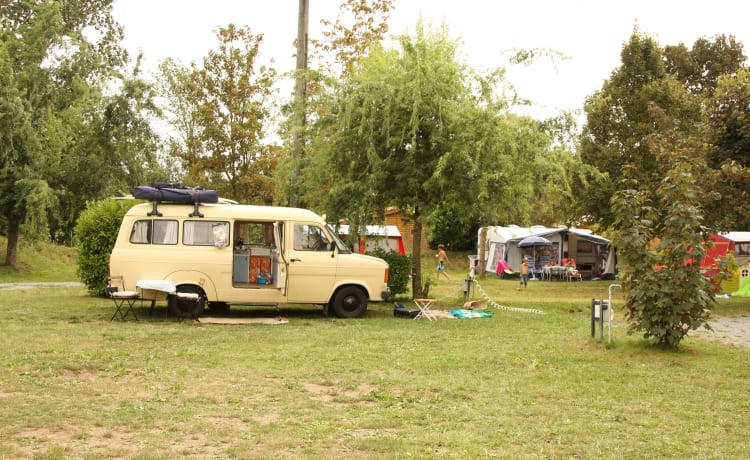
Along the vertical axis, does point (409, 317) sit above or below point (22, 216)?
below

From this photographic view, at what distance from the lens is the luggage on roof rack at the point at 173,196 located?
13742 millimetres

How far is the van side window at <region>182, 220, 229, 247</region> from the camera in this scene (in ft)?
45.6

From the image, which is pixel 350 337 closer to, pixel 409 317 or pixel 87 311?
pixel 409 317

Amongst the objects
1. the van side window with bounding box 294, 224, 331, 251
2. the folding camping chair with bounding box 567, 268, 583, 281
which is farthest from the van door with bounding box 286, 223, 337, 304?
the folding camping chair with bounding box 567, 268, 583, 281

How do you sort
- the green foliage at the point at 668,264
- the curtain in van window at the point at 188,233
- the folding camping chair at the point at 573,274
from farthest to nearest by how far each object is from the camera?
the folding camping chair at the point at 573,274
the curtain in van window at the point at 188,233
the green foliage at the point at 668,264

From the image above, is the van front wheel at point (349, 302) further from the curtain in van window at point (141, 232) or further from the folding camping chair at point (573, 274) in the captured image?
the folding camping chair at point (573, 274)

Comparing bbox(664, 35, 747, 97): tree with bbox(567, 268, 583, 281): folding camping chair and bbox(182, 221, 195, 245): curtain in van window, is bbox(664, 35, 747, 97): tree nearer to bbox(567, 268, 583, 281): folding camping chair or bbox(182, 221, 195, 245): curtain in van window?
bbox(567, 268, 583, 281): folding camping chair

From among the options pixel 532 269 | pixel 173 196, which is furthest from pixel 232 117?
pixel 532 269

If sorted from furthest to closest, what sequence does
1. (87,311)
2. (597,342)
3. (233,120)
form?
(233,120) → (87,311) → (597,342)

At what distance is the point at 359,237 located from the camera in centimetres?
1697

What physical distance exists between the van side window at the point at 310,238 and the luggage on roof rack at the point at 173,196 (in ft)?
5.45

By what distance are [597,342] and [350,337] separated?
3.73 m

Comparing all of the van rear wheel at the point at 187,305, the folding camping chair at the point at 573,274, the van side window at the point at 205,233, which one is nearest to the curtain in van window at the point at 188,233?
the van side window at the point at 205,233

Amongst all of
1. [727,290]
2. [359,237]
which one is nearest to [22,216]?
[359,237]
